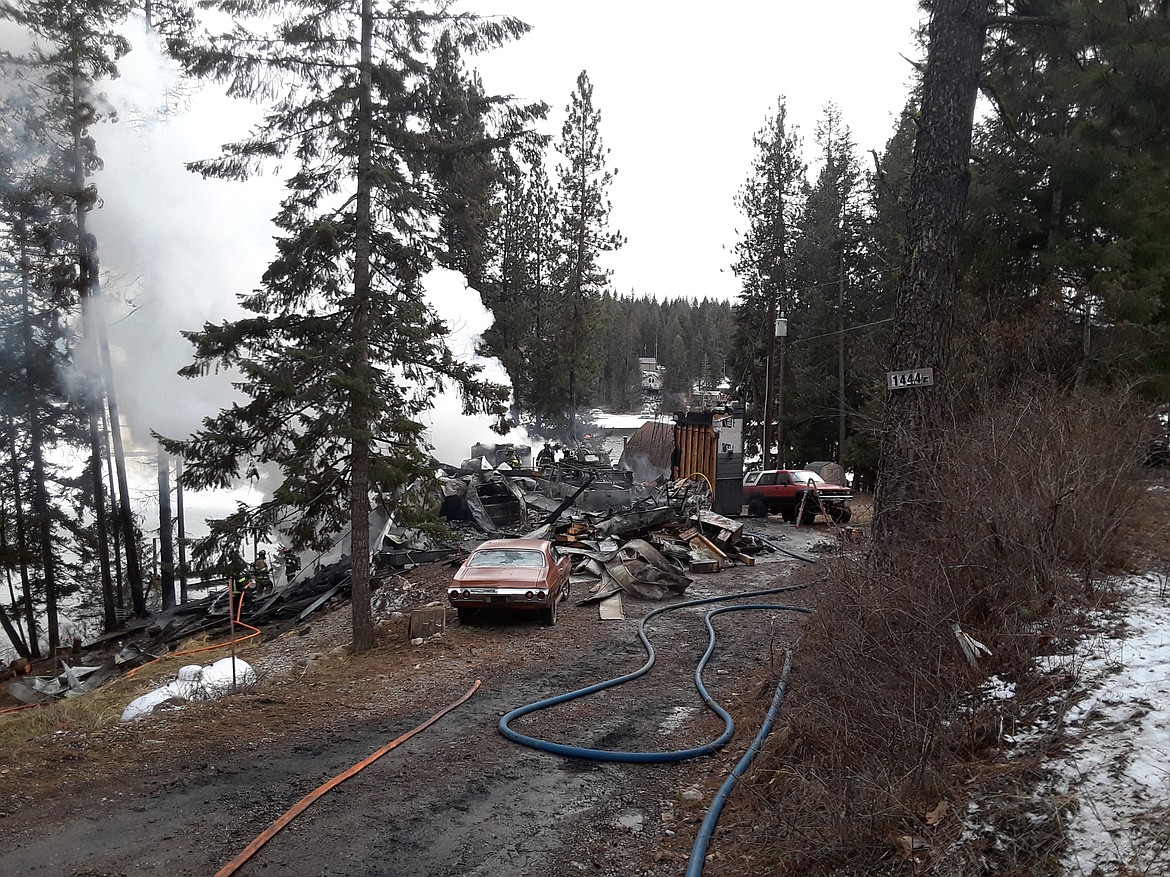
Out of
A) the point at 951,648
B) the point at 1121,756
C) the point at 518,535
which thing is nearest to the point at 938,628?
the point at 951,648

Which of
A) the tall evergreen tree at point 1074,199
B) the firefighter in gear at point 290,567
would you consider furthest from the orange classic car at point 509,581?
the firefighter in gear at point 290,567

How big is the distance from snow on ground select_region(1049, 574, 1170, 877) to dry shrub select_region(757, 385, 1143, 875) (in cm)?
39

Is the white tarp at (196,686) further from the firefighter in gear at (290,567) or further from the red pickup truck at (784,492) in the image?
the red pickup truck at (784,492)

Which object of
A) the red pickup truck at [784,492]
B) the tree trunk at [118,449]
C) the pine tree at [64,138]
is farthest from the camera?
the red pickup truck at [784,492]

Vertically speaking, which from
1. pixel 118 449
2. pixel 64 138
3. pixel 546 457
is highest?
pixel 64 138

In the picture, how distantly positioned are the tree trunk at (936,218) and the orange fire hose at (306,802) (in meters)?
4.84

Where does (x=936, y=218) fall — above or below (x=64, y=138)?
below

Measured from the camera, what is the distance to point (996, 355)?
36.7ft

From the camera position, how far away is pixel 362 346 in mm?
10828

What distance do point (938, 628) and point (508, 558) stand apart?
901 cm

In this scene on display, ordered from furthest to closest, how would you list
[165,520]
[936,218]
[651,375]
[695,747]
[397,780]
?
[651,375] → [165,520] → [936,218] → [695,747] → [397,780]

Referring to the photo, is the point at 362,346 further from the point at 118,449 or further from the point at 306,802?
the point at 118,449

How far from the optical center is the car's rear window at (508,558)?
12.9 metres

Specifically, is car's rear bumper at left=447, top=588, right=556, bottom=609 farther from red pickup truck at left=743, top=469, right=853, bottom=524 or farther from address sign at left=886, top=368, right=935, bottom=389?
red pickup truck at left=743, top=469, right=853, bottom=524
